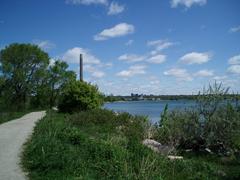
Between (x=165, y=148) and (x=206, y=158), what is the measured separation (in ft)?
6.08

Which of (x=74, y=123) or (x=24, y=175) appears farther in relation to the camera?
(x=74, y=123)

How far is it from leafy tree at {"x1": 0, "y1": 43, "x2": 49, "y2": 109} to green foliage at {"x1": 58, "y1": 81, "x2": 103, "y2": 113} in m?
26.2

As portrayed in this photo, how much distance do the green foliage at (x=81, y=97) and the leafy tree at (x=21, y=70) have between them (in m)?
26.2

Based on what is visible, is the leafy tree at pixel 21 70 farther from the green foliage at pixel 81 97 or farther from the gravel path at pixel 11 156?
the gravel path at pixel 11 156

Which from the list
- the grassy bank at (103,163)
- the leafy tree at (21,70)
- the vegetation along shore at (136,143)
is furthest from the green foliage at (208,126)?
the leafy tree at (21,70)

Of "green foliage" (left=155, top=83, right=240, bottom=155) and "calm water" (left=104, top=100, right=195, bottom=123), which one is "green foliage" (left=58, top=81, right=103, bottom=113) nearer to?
"calm water" (left=104, top=100, right=195, bottom=123)

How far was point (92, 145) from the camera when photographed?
12305mm

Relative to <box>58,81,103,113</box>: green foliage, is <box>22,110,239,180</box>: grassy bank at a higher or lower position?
lower

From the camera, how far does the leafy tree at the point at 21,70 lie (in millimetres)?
57469

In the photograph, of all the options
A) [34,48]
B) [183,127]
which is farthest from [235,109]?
[34,48]

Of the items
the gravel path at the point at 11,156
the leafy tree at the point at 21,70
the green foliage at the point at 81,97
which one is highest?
the leafy tree at the point at 21,70

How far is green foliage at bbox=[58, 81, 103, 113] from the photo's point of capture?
32.3 m

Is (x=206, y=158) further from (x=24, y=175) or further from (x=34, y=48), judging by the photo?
(x=34, y=48)

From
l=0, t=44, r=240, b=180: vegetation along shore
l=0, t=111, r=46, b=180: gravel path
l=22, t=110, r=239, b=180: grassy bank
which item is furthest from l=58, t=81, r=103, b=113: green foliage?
l=22, t=110, r=239, b=180: grassy bank
